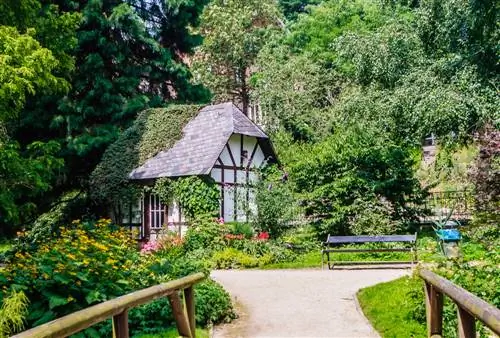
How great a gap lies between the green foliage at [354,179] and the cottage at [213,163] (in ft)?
6.99

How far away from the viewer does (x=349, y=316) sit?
8938 mm

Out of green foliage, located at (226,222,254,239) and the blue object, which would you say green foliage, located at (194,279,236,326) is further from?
green foliage, located at (226,222,254,239)

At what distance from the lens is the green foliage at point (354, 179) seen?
63.6 feet

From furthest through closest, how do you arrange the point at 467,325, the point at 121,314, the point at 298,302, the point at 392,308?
the point at 298,302, the point at 392,308, the point at 121,314, the point at 467,325

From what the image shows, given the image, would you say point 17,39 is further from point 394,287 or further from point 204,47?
point 204,47

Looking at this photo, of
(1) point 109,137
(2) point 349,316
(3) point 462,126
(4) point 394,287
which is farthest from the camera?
(1) point 109,137

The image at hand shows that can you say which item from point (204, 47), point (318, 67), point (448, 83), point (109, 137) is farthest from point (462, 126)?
point (204, 47)

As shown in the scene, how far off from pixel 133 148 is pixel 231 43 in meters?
16.2

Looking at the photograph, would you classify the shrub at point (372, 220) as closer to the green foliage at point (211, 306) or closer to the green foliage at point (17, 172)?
the green foliage at point (17, 172)

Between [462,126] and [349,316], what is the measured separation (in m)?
10.9

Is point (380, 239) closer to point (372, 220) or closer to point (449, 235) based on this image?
point (449, 235)

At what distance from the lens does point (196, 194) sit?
782 inches

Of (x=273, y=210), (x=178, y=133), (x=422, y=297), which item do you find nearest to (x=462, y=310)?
(x=422, y=297)

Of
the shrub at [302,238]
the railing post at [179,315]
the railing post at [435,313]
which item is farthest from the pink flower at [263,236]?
the railing post at [435,313]
